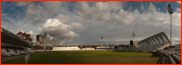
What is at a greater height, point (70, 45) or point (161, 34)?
point (161, 34)

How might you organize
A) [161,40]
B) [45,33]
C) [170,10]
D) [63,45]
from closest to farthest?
[170,10]
[161,40]
[45,33]
[63,45]

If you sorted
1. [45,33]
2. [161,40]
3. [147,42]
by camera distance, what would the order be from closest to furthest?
[161,40], [147,42], [45,33]

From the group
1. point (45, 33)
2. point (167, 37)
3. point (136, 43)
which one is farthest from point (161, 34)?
point (45, 33)

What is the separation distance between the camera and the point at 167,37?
60344 millimetres

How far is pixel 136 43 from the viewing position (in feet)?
349

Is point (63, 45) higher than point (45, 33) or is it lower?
lower

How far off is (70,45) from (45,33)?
61.7 metres

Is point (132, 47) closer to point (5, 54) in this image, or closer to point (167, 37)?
point (167, 37)

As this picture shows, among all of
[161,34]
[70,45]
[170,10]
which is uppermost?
[170,10]

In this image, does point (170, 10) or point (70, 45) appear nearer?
point (170, 10)

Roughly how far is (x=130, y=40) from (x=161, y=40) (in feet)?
142

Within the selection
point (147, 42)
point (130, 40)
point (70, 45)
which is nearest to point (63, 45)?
point (70, 45)

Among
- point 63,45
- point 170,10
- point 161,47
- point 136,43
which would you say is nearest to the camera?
point 170,10

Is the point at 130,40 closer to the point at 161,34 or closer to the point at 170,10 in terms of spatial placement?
the point at 161,34
